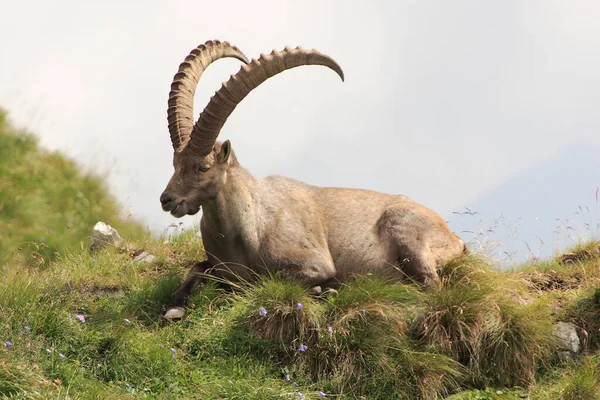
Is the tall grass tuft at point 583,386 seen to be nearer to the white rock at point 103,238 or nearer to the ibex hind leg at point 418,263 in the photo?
the ibex hind leg at point 418,263

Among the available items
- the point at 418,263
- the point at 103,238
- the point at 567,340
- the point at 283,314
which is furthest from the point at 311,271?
the point at 103,238

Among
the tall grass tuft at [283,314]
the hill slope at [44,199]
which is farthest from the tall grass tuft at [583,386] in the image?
the hill slope at [44,199]

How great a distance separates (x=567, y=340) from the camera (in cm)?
1081

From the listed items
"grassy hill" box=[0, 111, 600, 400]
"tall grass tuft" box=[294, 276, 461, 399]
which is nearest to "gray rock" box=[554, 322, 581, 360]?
"grassy hill" box=[0, 111, 600, 400]

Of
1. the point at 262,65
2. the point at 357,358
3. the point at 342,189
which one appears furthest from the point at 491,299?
the point at 262,65

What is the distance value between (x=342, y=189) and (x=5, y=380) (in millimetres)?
5699

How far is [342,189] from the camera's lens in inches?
484

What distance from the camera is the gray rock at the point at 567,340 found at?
10.7m

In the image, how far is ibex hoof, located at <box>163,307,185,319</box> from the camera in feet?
34.8

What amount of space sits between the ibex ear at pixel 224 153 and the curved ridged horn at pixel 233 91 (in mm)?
214

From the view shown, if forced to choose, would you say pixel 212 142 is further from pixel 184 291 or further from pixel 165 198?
pixel 184 291

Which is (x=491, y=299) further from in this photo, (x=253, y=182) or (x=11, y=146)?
(x=11, y=146)

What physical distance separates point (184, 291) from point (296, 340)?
1.81m

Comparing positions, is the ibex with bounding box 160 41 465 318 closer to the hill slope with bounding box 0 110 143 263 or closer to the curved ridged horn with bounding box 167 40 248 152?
the curved ridged horn with bounding box 167 40 248 152
